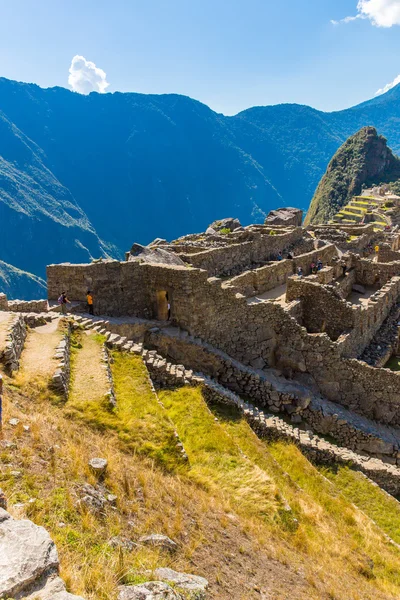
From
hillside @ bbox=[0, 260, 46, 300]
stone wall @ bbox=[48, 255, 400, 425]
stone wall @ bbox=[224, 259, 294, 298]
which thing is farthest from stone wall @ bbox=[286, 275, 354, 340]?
hillside @ bbox=[0, 260, 46, 300]

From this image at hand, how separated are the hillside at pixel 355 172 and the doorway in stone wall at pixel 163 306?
361ft

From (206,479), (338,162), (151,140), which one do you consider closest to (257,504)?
(206,479)

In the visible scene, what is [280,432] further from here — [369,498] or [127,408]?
[127,408]

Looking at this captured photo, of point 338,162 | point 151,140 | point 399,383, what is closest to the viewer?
point 399,383

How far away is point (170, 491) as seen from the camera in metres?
6.86

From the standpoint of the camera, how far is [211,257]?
20.4 metres

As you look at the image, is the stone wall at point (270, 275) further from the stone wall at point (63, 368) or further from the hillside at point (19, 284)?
the hillside at point (19, 284)

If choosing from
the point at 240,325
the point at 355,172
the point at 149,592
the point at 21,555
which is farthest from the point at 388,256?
the point at 355,172

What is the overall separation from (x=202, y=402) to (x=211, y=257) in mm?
10077

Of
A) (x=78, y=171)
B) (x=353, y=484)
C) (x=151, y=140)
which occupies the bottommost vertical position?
(x=353, y=484)

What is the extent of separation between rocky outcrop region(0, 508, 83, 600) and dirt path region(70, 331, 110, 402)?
17.4 feet

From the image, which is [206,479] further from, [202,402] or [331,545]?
[202,402]

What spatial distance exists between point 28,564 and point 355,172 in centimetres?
13905

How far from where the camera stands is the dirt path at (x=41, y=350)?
9.53 m
